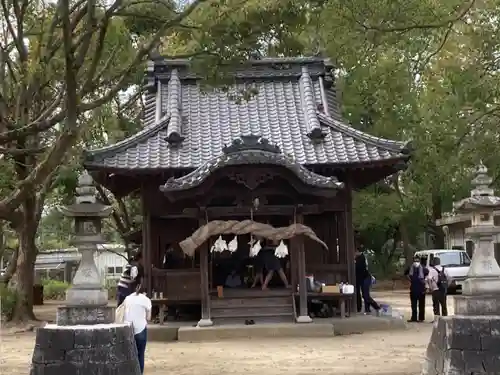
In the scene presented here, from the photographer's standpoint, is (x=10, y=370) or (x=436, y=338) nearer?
(x=436, y=338)

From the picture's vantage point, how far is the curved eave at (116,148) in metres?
15.8

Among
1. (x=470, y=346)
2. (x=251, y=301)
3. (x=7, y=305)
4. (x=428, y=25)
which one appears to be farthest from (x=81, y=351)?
(x=7, y=305)

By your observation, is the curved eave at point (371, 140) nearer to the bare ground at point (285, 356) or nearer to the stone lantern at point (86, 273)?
the bare ground at point (285, 356)

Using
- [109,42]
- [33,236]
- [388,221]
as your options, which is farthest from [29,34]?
[388,221]

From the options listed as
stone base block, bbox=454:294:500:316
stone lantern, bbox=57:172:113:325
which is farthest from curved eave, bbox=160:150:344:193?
stone base block, bbox=454:294:500:316

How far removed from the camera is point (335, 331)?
15719 mm

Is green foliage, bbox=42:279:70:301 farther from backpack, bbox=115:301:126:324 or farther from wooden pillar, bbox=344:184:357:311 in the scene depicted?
backpack, bbox=115:301:126:324

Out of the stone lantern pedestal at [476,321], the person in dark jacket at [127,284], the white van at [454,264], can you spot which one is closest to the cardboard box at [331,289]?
the person in dark jacket at [127,284]

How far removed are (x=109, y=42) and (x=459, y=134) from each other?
877cm

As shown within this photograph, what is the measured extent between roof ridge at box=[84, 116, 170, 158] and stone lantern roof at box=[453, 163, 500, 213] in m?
8.46

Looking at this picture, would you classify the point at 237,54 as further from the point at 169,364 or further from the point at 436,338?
the point at 169,364

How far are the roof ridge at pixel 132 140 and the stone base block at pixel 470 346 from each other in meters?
9.20

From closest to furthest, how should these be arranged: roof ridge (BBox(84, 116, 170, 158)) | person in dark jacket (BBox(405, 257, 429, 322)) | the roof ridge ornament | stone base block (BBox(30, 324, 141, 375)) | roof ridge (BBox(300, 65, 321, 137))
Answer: stone base block (BBox(30, 324, 141, 375)), the roof ridge ornament, roof ridge (BBox(84, 116, 170, 158)), person in dark jacket (BBox(405, 257, 429, 322)), roof ridge (BBox(300, 65, 321, 137))

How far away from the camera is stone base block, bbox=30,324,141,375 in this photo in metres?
8.98
